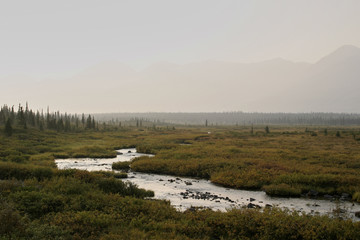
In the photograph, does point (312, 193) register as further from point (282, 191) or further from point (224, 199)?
point (224, 199)

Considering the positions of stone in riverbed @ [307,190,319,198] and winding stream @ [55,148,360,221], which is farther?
stone in riverbed @ [307,190,319,198]

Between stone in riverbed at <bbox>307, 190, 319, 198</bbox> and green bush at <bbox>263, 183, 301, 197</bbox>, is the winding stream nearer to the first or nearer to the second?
green bush at <bbox>263, 183, 301, 197</bbox>

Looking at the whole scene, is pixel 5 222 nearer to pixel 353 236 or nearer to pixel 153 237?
pixel 153 237

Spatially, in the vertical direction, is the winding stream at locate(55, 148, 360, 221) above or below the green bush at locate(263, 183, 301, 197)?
below

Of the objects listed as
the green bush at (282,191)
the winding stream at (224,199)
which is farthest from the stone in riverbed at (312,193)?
the winding stream at (224,199)

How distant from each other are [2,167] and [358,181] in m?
33.1

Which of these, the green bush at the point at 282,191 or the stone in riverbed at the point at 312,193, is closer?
the stone in riverbed at the point at 312,193

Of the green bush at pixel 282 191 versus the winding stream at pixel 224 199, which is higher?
the green bush at pixel 282 191

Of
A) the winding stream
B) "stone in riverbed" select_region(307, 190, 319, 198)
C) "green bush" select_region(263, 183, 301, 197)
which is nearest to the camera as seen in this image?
the winding stream

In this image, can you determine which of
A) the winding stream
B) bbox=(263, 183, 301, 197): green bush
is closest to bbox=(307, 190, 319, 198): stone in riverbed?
bbox=(263, 183, 301, 197): green bush

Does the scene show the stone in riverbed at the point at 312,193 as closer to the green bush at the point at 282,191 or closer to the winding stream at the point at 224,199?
the green bush at the point at 282,191

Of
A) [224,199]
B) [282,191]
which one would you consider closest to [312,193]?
[282,191]

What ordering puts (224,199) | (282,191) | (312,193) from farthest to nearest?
1. (282,191)
2. (312,193)
3. (224,199)

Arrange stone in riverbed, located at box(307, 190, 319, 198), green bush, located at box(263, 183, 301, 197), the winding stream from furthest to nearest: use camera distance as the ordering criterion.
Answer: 1. green bush, located at box(263, 183, 301, 197)
2. stone in riverbed, located at box(307, 190, 319, 198)
3. the winding stream
